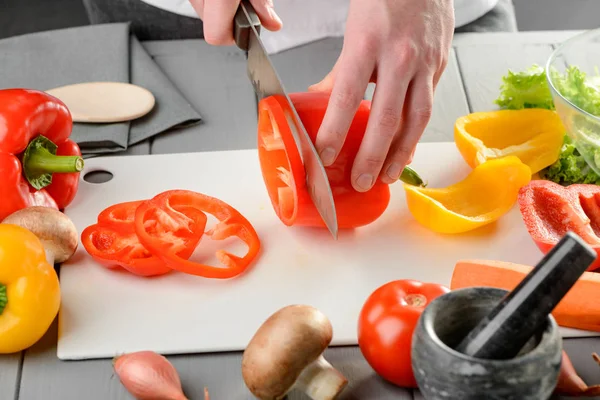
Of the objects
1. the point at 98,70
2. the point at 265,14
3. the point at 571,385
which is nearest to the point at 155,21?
the point at 98,70

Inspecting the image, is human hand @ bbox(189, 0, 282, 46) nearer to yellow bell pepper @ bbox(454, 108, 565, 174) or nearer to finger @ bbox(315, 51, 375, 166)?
finger @ bbox(315, 51, 375, 166)

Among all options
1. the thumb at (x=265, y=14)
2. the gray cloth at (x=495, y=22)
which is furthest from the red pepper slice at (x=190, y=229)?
the gray cloth at (x=495, y=22)

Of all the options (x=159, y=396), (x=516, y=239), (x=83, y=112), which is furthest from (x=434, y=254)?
(x=83, y=112)

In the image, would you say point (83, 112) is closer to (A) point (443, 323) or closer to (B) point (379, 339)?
(B) point (379, 339)

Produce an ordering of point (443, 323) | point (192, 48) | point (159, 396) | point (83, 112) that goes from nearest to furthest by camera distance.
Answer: point (443, 323)
point (159, 396)
point (83, 112)
point (192, 48)

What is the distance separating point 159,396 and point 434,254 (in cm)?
56

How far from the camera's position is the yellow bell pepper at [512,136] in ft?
5.40

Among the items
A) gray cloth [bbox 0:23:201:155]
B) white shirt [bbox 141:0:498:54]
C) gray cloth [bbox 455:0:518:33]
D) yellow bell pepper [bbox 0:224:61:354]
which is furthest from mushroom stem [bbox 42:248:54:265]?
gray cloth [bbox 455:0:518:33]

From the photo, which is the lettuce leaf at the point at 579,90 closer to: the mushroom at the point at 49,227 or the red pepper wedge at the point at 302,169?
the red pepper wedge at the point at 302,169

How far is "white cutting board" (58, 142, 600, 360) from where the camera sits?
1305 mm

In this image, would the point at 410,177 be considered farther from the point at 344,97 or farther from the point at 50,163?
the point at 50,163

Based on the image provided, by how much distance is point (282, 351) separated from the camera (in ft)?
3.61

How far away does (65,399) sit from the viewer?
1202mm

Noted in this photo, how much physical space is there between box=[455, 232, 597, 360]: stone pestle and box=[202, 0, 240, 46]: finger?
80 centimetres
